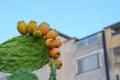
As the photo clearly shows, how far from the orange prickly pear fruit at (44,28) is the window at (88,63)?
74.4 feet

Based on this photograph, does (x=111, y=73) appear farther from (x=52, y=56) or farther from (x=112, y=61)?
(x=52, y=56)

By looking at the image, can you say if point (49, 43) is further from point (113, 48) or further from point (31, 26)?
point (113, 48)

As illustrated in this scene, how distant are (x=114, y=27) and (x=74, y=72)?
17.6ft

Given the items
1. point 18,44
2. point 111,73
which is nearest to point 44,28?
point 18,44

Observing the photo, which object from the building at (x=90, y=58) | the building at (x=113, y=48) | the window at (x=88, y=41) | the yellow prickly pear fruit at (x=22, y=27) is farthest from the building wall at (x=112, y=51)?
the yellow prickly pear fruit at (x=22, y=27)

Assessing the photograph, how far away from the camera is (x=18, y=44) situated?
778 centimetres

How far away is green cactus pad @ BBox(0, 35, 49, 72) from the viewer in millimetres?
7562

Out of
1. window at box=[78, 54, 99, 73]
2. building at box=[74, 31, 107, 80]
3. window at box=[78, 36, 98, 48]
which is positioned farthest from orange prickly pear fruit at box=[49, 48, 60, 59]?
window at box=[78, 36, 98, 48]

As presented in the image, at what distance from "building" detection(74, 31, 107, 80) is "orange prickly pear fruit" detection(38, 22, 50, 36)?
71.7 ft

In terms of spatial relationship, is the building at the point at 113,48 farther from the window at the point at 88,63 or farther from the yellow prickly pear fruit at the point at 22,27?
the yellow prickly pear fruit at the point at 22,27

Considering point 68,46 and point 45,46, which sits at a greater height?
point 68,46

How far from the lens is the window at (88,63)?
3061cm

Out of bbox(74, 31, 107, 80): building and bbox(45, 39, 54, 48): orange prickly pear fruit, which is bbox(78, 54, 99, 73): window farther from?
bbox(45, 39, 54, 48): orange prickly pear fruit

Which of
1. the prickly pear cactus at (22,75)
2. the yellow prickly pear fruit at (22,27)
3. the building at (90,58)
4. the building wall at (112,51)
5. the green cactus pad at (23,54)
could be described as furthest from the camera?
the building at (90,58)
